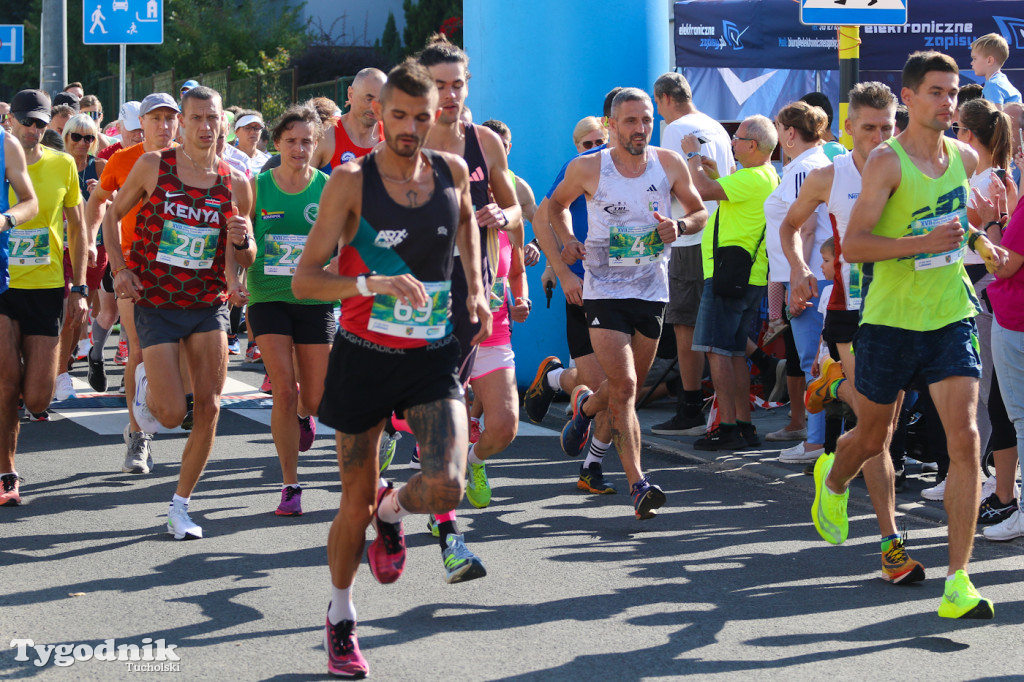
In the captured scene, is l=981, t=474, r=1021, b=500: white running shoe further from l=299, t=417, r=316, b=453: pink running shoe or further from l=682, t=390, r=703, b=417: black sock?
l=299, t=417, r=316, b=453: pink running shoe

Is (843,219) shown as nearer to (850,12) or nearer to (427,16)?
(850,12)

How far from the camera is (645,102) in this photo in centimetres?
670

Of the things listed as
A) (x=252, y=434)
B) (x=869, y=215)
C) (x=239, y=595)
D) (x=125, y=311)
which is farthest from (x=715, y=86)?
(x=239, y=595)

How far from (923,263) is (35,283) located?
15.3ft

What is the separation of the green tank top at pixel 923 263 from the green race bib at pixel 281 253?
3.01 meters

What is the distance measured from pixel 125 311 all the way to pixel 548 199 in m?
2.62

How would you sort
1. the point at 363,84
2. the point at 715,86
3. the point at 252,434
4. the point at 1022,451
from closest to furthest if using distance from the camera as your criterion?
the point at 1022,451
the point at 363,84
the point at 252,434
the point at 715,86

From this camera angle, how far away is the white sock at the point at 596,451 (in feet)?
24.5

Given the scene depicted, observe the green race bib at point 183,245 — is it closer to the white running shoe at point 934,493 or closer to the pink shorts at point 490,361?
the pink shorts at point 490,361

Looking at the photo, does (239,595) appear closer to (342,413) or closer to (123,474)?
(342,413)

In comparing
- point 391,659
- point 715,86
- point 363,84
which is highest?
point 715,86

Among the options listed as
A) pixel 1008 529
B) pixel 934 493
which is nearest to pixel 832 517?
pixel 1008 529

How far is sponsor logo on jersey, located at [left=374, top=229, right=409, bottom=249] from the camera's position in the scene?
14.8 ft

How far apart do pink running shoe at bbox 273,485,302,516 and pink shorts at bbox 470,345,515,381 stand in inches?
46.7
